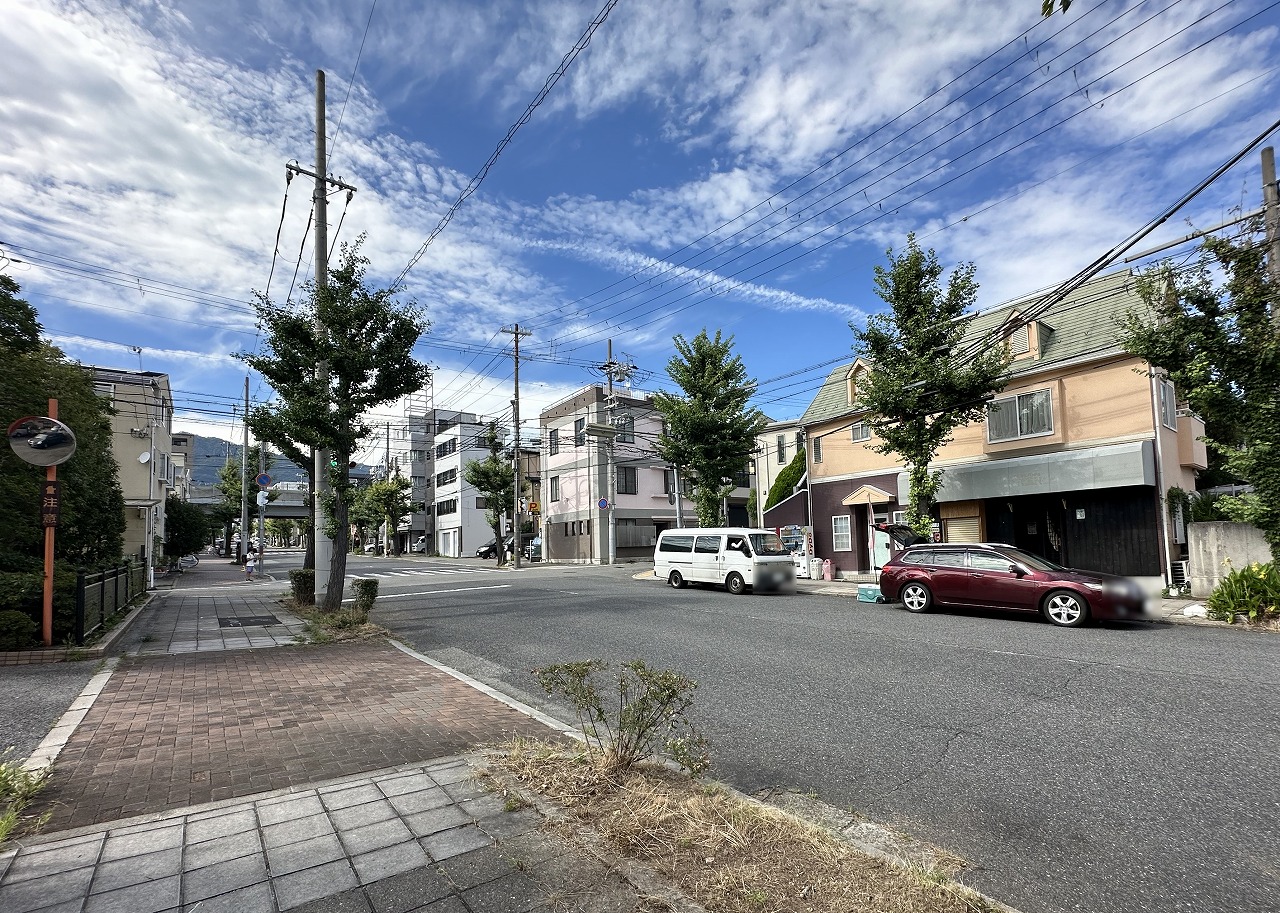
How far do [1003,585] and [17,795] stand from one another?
14034 millimetres

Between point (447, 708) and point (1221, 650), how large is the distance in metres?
10.5

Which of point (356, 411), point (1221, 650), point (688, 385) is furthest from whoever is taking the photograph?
point (688, 385)

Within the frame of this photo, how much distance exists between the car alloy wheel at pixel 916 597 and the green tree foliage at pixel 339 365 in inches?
455

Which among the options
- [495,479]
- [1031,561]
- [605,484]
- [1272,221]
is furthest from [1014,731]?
[495,479]

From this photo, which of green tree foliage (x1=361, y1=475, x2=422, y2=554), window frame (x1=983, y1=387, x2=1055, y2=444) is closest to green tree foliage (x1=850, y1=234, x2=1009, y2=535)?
window frame (x1=983, y1=387, x2=1055, y2=444)

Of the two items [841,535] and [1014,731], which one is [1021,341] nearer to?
[841,535]

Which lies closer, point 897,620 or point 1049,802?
point 1049,802

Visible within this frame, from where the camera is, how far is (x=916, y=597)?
14117 mm

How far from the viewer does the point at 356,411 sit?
12633 millimetres

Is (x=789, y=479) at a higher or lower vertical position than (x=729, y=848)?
higher

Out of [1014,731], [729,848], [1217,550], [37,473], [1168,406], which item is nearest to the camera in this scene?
[729,848]

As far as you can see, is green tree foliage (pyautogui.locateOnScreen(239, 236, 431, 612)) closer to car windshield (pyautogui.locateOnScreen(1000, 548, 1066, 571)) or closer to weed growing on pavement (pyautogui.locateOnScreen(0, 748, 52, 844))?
weed growing on pavement (pyautogui.locateOnScreen(0, 748, 52, 844))

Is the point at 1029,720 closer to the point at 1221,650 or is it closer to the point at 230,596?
the point at 1221,650

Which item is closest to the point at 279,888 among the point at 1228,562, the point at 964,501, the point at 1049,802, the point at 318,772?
the point at 318,772
